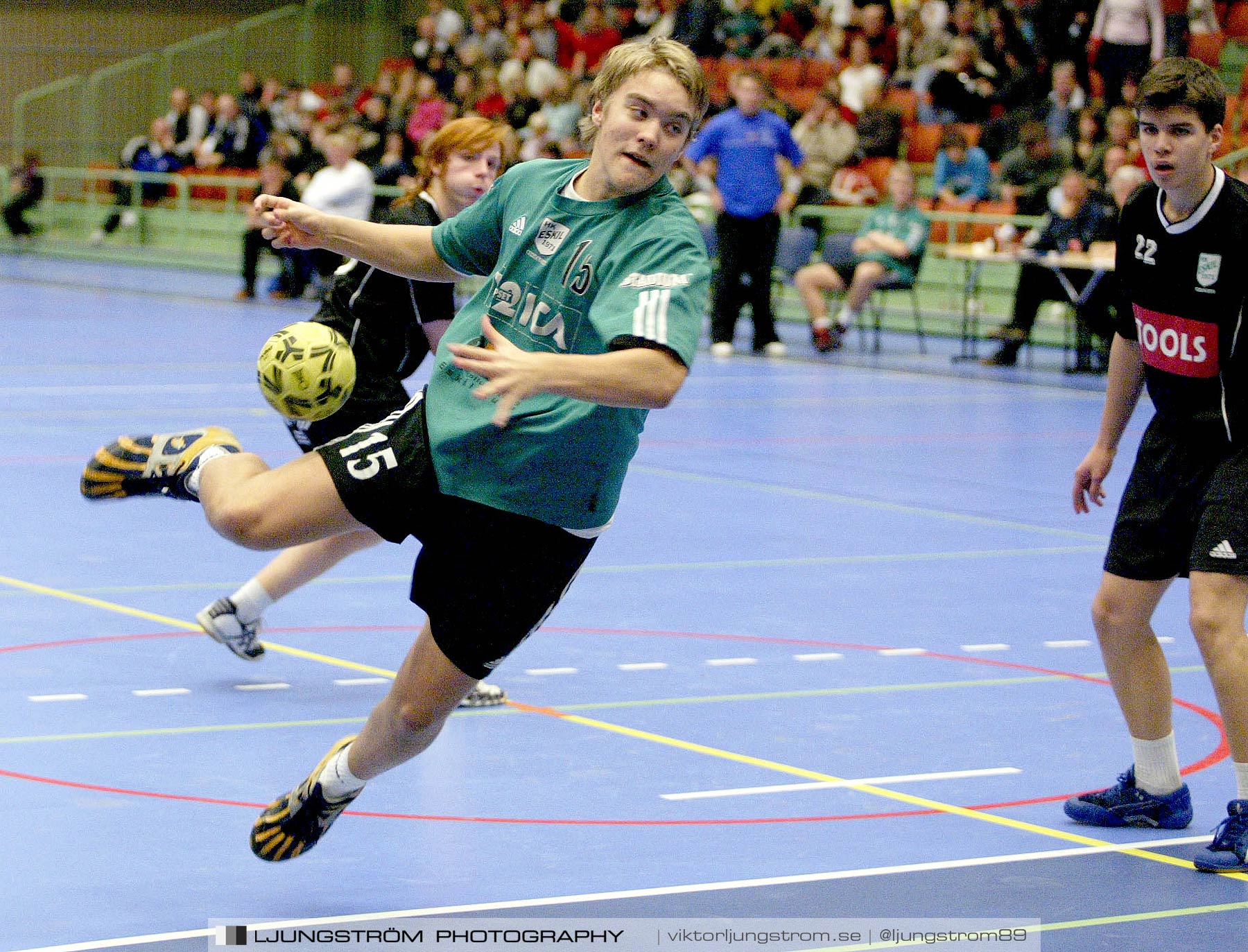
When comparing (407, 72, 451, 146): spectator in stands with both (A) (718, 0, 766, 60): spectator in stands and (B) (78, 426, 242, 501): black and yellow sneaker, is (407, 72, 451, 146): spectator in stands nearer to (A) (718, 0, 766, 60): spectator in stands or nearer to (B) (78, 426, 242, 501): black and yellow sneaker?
(A) (718, 0, 766, 60): spectator in stands

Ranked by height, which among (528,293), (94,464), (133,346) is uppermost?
(528,293)

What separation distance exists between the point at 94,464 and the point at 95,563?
3.47m

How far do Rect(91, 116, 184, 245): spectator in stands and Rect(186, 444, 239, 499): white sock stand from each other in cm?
2466

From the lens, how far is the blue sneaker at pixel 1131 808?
491 cm

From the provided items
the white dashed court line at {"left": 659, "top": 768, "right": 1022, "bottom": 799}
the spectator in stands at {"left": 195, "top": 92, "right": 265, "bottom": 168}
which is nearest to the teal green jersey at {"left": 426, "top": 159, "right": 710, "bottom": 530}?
the white dashed court line at {"left": 659, "top": 768, "right": 1022, "bottom": 799}

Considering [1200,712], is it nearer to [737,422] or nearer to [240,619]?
[240,619]

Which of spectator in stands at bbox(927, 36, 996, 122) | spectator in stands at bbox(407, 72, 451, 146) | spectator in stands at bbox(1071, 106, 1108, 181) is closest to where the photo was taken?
spectator in stands at bbox(1071, 106, 1108, 181)

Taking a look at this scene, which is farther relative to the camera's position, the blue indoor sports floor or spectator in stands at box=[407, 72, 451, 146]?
spectator in stands at box=[407, 72, 451, 146]

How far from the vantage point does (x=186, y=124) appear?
2914 cm

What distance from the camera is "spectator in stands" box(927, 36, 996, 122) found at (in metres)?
21.6

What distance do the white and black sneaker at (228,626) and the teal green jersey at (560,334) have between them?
90.8 inches

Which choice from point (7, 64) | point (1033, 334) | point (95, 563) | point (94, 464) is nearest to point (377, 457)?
point (94, 464)

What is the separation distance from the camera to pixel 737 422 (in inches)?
521

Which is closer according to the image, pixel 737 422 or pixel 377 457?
pixel 377 457
